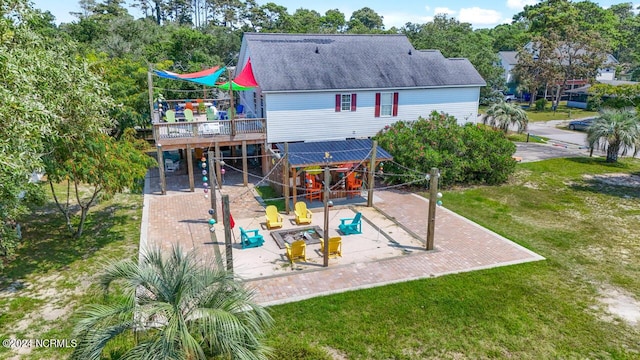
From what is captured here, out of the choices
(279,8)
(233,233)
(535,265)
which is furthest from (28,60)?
(279,8)

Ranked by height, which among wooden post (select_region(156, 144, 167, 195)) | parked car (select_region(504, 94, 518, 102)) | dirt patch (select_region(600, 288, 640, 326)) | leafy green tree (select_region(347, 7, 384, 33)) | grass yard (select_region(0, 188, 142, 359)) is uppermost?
leafy green tree (select_region(347, 7, 384, 33))

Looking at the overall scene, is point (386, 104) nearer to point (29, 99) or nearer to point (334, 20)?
point (29, 99)

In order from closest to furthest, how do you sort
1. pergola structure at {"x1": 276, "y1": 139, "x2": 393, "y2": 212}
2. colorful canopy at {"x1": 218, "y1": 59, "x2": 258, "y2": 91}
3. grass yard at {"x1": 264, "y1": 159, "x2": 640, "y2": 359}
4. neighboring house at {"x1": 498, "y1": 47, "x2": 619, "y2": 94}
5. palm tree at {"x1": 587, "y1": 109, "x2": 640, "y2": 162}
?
grass yard at {"x1": 264, "y1": 159, "x2": 640, "y2": 359}
pergola structure at {"x1": 276, "y1": 139, "x2": 393, "y2": 212}
colorful canopy at {"x1": 218, "y1": 59, "x2": 258, "y2": 91}
palm tree at {"x1": 587, "y1": 109, "x2": 640, "y2": 162}
neighboring house at {"x1": 498, "y1": 47, "x2": 619, "y2": 94}

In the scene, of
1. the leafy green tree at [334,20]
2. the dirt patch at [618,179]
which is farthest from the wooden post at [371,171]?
the leafy green tree at [334,20]

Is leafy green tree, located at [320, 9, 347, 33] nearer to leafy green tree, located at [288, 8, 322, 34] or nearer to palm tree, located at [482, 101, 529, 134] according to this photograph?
leafy green tree, located at [288, 8, 322, 34]

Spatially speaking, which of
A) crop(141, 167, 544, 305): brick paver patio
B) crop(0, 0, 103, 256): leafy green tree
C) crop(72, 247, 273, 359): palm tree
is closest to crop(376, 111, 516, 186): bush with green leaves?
crop(141, 167, 544, 305): brick paver patio

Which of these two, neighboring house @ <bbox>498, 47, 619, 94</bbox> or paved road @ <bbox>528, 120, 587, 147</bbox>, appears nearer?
paved road @ <bbox>528, 120, 587, 147</bbox>

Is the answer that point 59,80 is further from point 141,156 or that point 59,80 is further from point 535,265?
point 535,265
